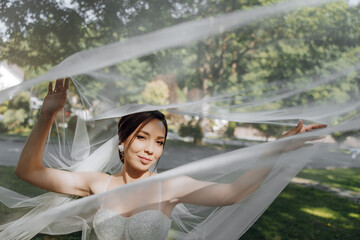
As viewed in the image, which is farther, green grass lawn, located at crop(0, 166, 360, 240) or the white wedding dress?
green grass lawn, located at crop(0, 166, 360, 240)

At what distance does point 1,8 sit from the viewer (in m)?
2.79

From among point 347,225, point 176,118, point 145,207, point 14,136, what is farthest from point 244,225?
point 347,225

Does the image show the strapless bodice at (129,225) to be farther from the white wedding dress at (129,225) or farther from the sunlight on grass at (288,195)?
the sunlight on grass at (288,195)

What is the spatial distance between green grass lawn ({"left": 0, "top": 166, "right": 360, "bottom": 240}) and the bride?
8.36ft

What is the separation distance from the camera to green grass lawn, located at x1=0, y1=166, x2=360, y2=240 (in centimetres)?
491

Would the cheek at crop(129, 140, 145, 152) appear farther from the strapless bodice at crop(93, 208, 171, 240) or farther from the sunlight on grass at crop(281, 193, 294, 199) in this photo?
the sunlight on grass at crop(281, 193, 294, 199)

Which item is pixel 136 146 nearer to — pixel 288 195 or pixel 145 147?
pixel 145 147

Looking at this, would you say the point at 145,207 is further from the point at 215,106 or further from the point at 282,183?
the point at 215,106

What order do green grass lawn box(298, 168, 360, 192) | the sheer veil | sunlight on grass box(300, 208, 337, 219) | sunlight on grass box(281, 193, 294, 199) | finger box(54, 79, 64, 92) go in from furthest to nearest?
sunlight on grass box(281, 193, 294, 199) < sunlight on grass box(300, 208, 337, 219) < green grass lawn box(298, 168, 360, 192) < finger box(54, 79, 64, 92) < the sheer veil

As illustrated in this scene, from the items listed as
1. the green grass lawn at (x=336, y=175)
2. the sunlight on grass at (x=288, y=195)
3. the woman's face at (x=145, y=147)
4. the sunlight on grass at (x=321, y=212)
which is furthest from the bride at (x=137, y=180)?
the sunlight on grass at (x=288, y=195)

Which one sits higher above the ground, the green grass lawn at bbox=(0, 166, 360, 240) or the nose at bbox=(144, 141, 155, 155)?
the nose at bbox=(144, 141, 155, 155)

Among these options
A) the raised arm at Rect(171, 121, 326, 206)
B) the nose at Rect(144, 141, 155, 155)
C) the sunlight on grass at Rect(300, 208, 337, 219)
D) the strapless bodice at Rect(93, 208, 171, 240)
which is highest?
the nose at Rect(144, 141, 155, 155)

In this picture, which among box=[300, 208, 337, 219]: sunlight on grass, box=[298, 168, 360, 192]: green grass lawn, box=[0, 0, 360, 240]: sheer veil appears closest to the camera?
box=[0, 0, 360, 240]: sheer veil

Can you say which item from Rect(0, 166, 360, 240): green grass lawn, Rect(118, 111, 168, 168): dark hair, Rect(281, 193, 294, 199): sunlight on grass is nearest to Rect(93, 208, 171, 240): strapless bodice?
Rect(118, 111, 168, 168): dark hair
